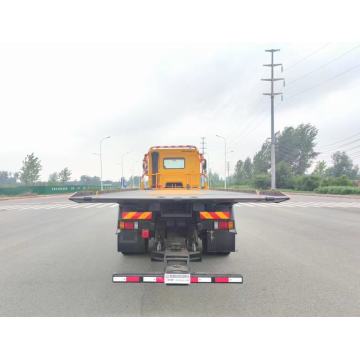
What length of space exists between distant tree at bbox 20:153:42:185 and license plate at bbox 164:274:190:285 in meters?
69.1

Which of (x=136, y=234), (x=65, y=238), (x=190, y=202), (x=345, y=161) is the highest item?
(x=345, y=161)

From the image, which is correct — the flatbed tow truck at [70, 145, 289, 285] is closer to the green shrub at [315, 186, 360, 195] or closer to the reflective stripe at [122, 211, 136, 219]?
the reflective stripe at [122, 211, 136, 219]

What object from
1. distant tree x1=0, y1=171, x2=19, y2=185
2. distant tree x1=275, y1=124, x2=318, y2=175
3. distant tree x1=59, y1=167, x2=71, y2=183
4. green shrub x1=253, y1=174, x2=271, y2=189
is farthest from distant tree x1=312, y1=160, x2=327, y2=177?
distant tree x1=0, y1=171, x2=19, y2=185

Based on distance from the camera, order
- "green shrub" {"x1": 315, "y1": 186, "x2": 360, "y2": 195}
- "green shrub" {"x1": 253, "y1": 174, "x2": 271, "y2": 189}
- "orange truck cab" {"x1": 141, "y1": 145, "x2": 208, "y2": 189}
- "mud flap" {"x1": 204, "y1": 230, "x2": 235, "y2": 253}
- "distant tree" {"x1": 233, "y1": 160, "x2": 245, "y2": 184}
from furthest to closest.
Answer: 1. "distant tree" {"x1": 233, "y1": 160, "x2": 245, "y2": 184}
2. "green shrub" {"x1": 253, "y1": 174, "x2": 271, "y2": 189}
3. "green shrub" {"x1": 315, "y1": 186, "x2": 360, "y2": 195}
4. "orange truck cab" {"x1": 141, "y1": 145, "x2": 208, "y2": 189}
5. "mud flap" {"x1": 204, "y1": 230, "x2": 235, "y2": 253}

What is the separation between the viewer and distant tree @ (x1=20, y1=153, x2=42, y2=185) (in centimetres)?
6375

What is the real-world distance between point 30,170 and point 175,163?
208 feet

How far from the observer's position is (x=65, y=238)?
28.2 ft

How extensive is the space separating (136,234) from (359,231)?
313 inches

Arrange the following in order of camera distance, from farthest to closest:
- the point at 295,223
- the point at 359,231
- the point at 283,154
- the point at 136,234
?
the point at 283,154
the point at 295,223
the point at 359,231
the point at 136,234

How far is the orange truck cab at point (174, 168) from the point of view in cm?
1055

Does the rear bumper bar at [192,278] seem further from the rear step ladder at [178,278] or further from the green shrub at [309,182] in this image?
the green shrub at [309,182]

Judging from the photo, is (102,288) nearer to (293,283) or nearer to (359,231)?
(293,283)
